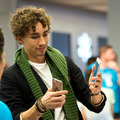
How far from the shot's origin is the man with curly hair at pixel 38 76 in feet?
6.22

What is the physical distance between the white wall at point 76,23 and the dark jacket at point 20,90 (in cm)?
905

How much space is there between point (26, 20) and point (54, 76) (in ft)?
1.39

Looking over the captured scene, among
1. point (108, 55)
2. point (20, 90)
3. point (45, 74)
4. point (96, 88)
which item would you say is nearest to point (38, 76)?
point (45, 74)

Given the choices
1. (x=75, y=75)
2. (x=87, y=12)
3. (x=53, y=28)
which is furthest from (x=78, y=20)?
(x=75, y=75)

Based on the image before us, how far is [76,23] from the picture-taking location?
493 inches

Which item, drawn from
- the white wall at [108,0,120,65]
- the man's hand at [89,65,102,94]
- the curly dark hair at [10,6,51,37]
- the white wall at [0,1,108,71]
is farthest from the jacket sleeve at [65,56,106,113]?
the white wall at [0,1,108,71]

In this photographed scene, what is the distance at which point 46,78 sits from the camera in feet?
6.53

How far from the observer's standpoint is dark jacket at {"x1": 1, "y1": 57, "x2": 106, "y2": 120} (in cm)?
185

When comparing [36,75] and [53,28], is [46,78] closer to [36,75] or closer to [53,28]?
[36,75]

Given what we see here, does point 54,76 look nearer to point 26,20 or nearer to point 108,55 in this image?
point 26,20

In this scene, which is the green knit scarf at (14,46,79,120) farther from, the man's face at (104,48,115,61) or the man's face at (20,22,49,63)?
the man's face at (104,48,115,61)

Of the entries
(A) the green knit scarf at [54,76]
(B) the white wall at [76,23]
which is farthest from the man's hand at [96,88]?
(B) the white wall at [76,23]

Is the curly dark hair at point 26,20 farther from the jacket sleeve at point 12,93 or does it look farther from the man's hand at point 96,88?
the man's hand at point 96,88

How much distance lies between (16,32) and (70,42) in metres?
10.3
